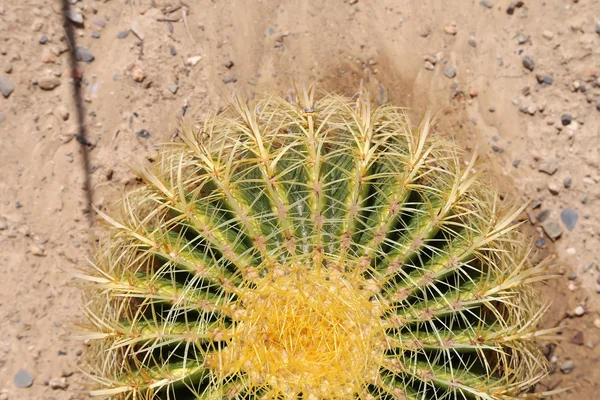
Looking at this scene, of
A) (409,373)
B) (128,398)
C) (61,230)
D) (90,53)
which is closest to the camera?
(409,373)

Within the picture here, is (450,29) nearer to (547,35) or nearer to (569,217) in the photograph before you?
(547,35)

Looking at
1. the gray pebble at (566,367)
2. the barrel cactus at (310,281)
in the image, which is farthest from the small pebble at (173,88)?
the gray pebble at (566,367)

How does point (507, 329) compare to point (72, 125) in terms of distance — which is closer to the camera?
point (507, 329)

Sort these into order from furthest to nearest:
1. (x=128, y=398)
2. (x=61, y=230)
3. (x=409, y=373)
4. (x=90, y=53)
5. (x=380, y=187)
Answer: (x=90, y=53), (x=61, y=230), (x=380, y=187), (x=128, y=398), (x=409, y=373)

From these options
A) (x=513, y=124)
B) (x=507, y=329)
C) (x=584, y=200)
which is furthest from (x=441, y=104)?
(x=507, y=329)

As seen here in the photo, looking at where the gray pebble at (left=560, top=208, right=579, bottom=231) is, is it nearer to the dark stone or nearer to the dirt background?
the dirt background

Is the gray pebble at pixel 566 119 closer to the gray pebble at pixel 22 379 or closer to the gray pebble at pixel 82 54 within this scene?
the gray pebble at pixel 82 54

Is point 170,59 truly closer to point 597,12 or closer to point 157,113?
point 157,113

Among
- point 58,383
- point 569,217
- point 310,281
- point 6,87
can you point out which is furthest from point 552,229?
point 6,87
